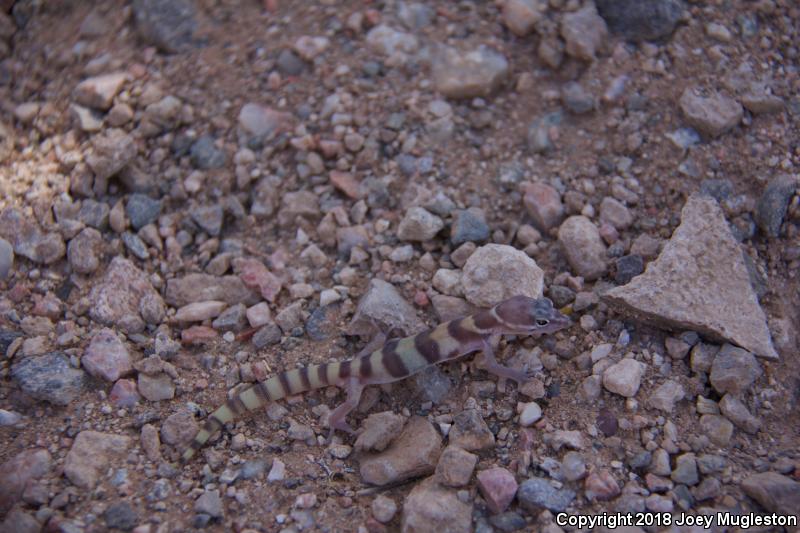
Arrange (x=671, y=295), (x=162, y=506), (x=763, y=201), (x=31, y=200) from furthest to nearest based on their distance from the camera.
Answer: (x=31, y=200) → (x=763, y=201) → (x=671, y=295) → (x=162, y=506)

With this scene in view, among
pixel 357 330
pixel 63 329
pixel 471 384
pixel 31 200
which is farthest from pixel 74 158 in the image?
pixel 471 384

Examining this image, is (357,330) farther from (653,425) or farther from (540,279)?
(653,425)

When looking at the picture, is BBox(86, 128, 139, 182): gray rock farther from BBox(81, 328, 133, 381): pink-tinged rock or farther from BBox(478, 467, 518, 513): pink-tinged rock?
BBox(478, 467, 518, 513): pink-tinged rock

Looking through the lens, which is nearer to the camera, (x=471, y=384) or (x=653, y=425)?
(x=653, y=425)

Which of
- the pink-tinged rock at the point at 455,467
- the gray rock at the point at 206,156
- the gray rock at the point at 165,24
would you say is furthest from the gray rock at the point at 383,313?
the gray rock at the point at 165,24

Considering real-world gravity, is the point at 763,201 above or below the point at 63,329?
below

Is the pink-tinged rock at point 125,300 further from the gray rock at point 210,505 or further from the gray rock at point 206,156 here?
the gray rock at point 210,505
